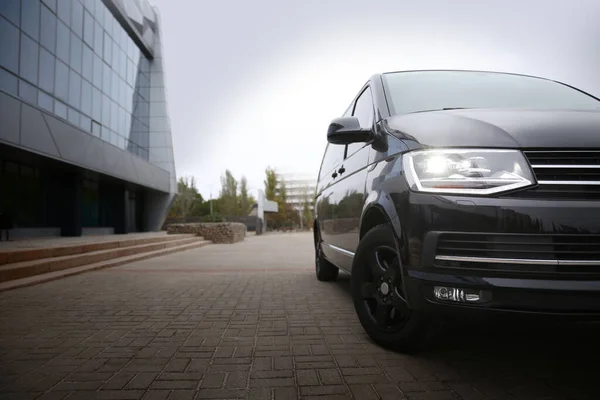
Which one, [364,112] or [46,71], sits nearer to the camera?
[364,112]

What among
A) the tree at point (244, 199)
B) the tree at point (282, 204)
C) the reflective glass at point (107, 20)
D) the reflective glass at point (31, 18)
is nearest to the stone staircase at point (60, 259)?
the reflective glass at point (31, 18)

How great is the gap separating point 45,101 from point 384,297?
707 inches

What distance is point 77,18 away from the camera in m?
19.1

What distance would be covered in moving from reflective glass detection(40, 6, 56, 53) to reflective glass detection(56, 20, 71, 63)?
297 mm

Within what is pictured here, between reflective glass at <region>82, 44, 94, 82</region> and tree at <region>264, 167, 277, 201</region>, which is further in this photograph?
tree at <region>264, 167, 277, 201</region>

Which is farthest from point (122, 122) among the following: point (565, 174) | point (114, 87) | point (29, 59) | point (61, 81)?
point (565, 174)

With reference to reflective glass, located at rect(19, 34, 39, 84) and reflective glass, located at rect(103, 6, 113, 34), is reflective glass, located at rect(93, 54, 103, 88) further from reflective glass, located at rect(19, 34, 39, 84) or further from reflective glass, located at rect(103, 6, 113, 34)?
reflective glass, located at rect(19, 34, 39, 84)

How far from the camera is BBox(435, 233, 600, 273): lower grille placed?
1973 mm

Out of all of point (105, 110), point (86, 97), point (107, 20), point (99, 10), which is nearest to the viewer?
point (86, 97)

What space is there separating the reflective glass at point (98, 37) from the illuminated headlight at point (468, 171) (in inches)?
925

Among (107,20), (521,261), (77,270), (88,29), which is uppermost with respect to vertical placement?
(107,20)

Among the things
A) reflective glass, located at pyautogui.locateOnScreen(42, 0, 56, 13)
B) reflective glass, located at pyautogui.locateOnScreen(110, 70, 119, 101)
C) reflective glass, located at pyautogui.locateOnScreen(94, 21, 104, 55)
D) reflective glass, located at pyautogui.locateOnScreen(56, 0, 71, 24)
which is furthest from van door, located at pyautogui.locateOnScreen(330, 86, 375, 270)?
reflective glass, located at pyautogui.locateOnScreen(110, 70, 119, 101)

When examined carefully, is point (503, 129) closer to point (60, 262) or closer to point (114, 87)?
point (60, 262)

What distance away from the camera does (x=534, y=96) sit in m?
3.47
